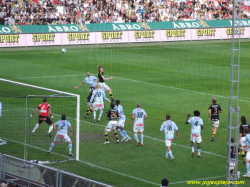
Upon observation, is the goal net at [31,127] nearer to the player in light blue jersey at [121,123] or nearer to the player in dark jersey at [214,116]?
the player in light blue jersey at [121,123]

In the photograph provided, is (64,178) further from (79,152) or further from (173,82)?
(173,82)

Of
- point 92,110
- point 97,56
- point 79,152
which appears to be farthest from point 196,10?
point 79,152

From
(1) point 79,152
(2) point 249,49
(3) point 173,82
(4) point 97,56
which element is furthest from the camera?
(2) point 249,49

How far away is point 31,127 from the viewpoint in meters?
22.1

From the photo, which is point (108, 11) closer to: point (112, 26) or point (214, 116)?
point (112, 26)

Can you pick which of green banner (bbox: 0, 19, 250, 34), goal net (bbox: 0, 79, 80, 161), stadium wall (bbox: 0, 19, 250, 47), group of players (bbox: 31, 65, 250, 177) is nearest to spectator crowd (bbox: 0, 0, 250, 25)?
green banner (bbox: 0, 19, 250, 34)

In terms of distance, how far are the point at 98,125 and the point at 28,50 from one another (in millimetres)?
21098

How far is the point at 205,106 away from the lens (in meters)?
26.8

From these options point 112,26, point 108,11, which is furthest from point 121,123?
point 108,11

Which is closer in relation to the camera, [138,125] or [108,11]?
[138,125]

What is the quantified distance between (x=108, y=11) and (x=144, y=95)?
22.1 m

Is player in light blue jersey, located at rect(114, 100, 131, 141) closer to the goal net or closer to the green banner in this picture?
the goal net

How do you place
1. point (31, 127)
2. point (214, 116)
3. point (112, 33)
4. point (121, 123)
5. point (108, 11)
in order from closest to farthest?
point (121, 123) → point (214, 116) → point (31, 127) → point (112, 33) → point (108, 11)

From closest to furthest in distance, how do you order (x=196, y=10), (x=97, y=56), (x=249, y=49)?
(x=97, y=56) → (x=249, y=49) → (x=196, y=10)
